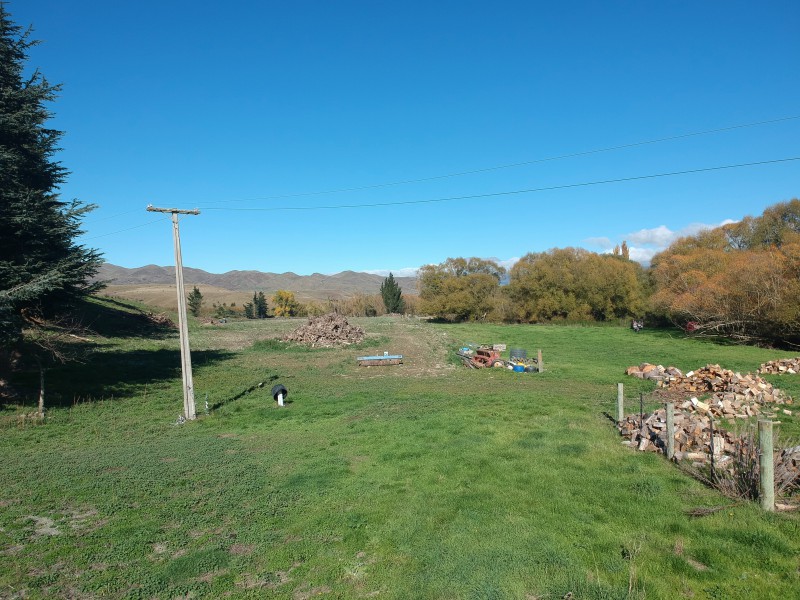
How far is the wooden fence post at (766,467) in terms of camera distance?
614 cm

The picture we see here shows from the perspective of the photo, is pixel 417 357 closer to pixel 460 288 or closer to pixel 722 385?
pixel 722 385

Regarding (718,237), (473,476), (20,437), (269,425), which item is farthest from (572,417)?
(718,237)

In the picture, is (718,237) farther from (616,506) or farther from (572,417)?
(616,506)

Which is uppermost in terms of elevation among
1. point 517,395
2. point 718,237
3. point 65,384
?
point 718,237

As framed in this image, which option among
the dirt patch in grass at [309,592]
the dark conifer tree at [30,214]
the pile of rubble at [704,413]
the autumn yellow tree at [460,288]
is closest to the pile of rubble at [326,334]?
the dark conifer tree at [30,214]

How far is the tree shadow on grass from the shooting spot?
49.3 ft

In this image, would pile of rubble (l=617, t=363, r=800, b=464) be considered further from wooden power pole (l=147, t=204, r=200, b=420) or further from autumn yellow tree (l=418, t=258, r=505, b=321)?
autumn yellow tree (l=418, t=258, r=505, b=321)

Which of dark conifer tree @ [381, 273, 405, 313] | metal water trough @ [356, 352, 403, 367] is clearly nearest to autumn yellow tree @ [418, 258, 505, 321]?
dark conifer tree @ [381, 273, 405, 313]

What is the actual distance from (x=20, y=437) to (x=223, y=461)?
5.68m

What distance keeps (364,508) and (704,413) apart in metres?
8.93

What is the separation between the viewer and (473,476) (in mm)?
8281

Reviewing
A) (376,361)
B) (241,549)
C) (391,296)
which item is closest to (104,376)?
(376,361)

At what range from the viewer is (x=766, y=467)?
6238 mm

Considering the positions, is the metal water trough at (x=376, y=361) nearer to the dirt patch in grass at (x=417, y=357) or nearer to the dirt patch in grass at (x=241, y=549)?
the dirt patch in grass at (x=417, y=357)
